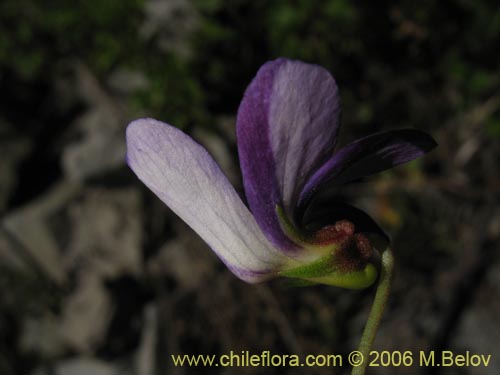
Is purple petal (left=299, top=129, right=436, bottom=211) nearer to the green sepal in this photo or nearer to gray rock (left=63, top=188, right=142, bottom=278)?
the green sepal

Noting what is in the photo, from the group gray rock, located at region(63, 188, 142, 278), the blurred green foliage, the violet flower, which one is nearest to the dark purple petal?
the violet flower

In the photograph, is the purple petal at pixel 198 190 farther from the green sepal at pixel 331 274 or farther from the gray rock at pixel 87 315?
the gray rock at pixel 87 315

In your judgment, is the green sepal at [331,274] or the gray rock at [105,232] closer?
the green sepal at [331,274]

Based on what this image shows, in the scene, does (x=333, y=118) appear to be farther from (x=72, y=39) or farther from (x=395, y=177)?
(x=72, y=39)

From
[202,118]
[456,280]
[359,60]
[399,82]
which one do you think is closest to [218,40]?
[202,118]

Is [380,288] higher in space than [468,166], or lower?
higher

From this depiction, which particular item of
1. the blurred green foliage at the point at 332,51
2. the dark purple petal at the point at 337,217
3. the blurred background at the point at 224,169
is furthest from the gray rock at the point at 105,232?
the dark purple petal at the point at 337,217
